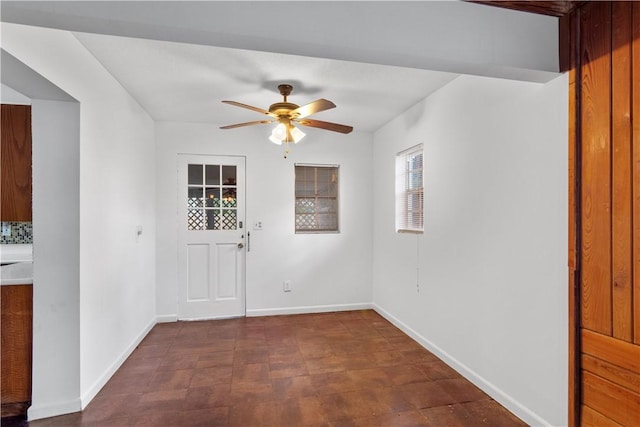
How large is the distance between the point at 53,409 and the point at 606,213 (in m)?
3.30

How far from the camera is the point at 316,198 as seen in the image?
4.51 metres

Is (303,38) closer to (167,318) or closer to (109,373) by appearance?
(109,373)

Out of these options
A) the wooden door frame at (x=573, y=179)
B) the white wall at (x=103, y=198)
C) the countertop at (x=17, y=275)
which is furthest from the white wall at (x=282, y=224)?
the wooden door frame at (x=573, y=179)

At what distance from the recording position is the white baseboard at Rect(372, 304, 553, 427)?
203 cm

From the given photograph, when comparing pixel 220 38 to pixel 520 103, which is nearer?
pixel 220 38

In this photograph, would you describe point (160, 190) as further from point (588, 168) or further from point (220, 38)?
point (588, 168)

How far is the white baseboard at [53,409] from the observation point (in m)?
2.07

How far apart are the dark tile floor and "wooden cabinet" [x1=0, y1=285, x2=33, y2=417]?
→ 26 centimetres

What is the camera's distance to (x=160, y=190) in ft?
13.1

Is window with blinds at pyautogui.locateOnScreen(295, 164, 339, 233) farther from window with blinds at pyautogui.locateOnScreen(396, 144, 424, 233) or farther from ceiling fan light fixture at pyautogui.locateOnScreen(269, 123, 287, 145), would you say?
ceiling fan light fixture at pyautogui.locateOnScreen(269, 123, 287, 145)

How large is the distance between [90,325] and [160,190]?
2.01 m

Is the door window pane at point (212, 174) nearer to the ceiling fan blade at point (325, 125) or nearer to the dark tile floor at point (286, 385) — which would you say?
the ceiling fan blade at point (325, 125)

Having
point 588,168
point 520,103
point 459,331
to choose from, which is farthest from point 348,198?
point 588,168

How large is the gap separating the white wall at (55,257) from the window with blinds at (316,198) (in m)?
2.62
